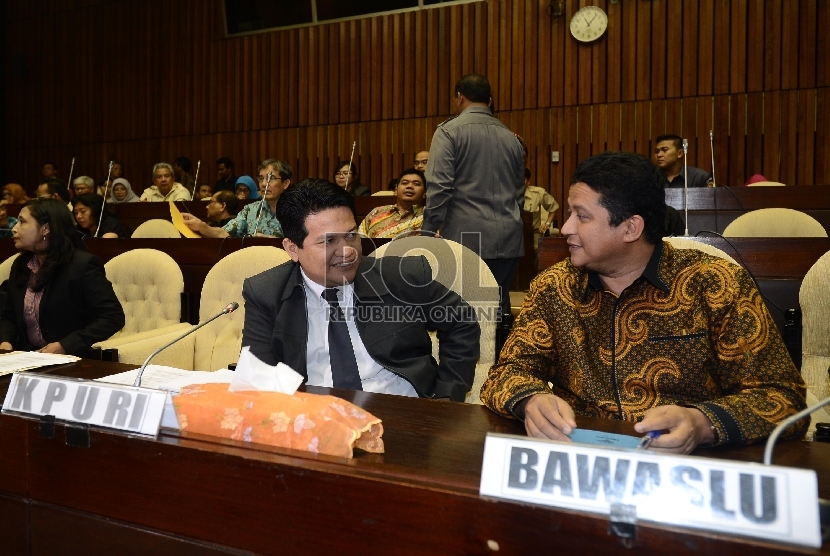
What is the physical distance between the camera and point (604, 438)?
1.11 m

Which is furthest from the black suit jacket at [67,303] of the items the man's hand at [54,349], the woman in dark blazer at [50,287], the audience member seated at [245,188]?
the audience member seated at [245,188]

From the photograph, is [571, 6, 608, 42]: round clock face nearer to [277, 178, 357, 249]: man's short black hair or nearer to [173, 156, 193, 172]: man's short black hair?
[173, 156, 193, 172]: man's short black hair

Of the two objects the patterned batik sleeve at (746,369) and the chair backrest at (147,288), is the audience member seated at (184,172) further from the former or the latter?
the patterned batik sleeve at (746,369)

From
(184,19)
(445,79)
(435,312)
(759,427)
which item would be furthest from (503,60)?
(759,427)

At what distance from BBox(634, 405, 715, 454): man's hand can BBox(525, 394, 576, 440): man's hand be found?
0.39 feet

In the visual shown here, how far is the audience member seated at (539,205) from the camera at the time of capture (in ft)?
22.2

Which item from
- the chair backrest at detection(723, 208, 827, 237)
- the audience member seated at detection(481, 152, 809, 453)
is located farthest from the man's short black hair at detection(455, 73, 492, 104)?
the audience member seated at detection(481, 152, 809, 453)

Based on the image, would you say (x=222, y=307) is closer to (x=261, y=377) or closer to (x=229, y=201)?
(x=261, y=377)

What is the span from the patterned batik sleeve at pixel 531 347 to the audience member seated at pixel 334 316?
405 millimetres

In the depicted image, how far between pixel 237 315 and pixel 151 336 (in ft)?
1.27

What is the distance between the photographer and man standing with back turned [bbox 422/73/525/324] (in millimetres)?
3457

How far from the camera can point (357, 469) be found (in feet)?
2.94

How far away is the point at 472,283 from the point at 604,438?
128 centimetres

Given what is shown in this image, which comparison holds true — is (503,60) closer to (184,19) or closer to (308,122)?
(308,122)
